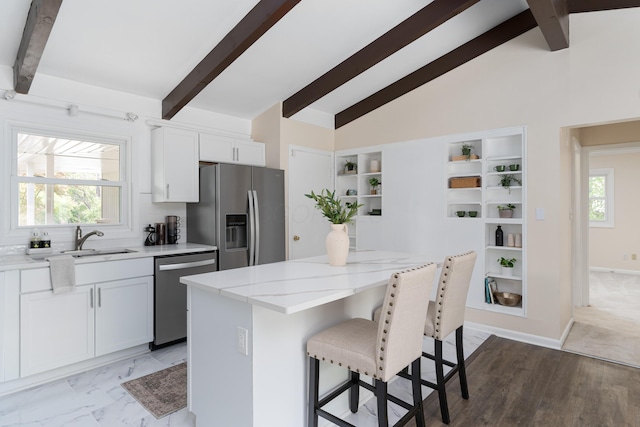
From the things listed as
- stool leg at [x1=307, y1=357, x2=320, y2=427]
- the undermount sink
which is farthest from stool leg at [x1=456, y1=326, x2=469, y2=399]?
the undermount sink

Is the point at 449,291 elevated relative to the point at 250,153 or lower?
lower

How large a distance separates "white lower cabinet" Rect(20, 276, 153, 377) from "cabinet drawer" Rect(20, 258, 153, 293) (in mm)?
42

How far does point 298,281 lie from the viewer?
1.92 metres

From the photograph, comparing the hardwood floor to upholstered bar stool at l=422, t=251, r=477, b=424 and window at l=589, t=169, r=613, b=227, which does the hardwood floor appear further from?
window at l=589, t=169, r=613, b=227

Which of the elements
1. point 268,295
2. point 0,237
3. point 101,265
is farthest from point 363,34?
point 0,237

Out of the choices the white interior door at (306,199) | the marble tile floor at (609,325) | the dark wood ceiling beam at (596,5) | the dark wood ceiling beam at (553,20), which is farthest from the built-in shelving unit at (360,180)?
the marble tile floor at (609,325)

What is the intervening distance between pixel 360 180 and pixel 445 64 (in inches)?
68.2

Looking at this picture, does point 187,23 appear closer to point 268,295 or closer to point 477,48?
point 268,295

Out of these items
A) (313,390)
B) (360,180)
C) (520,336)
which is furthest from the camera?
(360,180)

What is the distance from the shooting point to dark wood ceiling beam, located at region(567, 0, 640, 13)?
117 inches

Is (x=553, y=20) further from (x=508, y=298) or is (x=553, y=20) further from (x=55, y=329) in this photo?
(x=55, y=329)

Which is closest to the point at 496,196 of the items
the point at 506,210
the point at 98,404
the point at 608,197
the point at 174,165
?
the point at 506,210

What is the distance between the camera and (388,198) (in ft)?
14.8

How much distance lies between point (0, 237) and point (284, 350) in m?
2.70
